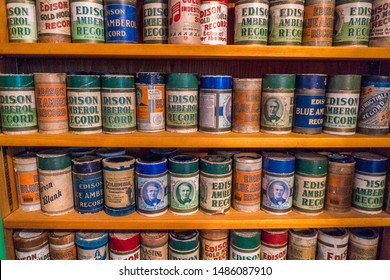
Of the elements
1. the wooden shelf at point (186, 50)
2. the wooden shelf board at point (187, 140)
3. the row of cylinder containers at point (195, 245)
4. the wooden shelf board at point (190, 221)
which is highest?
the wooden shelf at point (186, 50)

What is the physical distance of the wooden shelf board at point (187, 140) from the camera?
0.86m

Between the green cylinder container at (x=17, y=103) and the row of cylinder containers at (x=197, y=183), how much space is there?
0.10 m

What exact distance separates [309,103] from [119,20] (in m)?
0.59

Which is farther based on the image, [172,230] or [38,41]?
[172,230]

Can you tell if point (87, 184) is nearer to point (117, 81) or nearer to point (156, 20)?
point (117, 81)

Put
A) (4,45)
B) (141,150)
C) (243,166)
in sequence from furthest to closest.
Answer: (141,150) < (243,166) < (4,45)

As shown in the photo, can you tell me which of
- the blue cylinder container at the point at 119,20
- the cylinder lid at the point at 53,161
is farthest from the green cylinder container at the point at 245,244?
the blue cylinder container at the point at 119,20

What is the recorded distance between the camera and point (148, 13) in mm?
877

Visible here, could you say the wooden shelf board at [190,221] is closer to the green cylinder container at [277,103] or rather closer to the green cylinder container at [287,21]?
the green cylinder container at [277,103]

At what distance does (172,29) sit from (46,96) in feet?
1.32

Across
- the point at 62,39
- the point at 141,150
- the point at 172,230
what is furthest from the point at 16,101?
the point at 172,230

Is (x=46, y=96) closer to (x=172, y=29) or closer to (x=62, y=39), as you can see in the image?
(x=62, y=39)

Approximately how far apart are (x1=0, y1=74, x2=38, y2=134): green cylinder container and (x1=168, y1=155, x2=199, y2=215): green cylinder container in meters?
0.42

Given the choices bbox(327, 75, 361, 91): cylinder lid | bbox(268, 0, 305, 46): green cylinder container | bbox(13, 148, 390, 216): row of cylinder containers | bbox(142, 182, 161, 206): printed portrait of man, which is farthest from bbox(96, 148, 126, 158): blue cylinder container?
bbox(327, 75, 361, 91): cylinder lid
